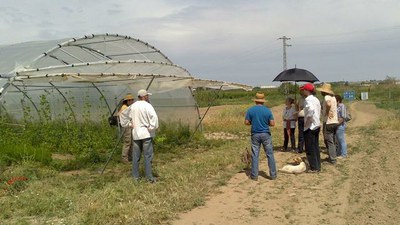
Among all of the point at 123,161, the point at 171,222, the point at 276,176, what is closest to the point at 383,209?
the point at 276,176

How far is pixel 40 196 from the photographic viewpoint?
6664mm

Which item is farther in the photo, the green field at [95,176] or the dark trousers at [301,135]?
the dark trousers at [301,135]

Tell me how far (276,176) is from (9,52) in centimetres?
1050

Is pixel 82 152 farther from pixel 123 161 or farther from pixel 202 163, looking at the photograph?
pixel 202 163

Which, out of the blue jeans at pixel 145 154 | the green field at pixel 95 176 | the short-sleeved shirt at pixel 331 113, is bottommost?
the green field at pixel 95 176

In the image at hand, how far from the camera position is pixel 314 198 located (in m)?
6.67

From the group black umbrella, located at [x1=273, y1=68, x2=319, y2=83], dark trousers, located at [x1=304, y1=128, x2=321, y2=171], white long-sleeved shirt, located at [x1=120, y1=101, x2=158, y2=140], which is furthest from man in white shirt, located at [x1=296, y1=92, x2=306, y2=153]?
white long-sleeved shirt, located at [x1=120, y1=101, x2=158, y2=140]

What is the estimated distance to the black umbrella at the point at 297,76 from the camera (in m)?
11.2

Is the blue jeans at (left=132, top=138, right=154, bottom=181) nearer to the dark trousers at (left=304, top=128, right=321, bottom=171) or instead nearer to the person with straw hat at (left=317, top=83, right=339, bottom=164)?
the dark trousers at (left=304, top=128, right=321, bottom=171)

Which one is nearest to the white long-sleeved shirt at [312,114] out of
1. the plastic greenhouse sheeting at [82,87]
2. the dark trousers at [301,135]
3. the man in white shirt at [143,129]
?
the dark trousers at [301,135]

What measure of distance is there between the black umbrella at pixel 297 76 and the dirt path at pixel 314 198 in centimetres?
267

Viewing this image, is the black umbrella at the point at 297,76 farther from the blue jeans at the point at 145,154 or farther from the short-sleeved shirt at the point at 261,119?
the blue jeans at the point at 145,154

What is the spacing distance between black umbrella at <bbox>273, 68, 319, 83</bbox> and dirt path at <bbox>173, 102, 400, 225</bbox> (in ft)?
8.76

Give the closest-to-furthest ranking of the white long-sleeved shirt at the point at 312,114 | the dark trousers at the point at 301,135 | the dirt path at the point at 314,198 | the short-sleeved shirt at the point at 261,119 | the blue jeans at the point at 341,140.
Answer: the dirt path at the point at 314,198 < the short-sleeved shirt at the point at 261,119 < the white long-sleeved shirt at the point at 312,114 < the blue jeans at the point at 341,140 < the dark trousers at the point at 301,135
